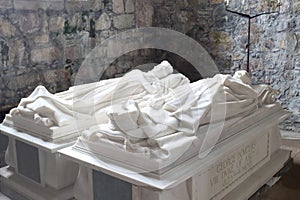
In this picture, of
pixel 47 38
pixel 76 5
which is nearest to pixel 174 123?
pixel 47 38

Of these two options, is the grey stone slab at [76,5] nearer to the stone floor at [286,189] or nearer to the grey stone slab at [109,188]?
the stone floor at [286,189]

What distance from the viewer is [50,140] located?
225 cm

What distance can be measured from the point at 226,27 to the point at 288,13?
30.6 inches

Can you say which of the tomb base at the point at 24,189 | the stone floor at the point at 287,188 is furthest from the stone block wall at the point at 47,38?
the stone floor at the point at 287,188

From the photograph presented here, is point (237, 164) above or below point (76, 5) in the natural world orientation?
below

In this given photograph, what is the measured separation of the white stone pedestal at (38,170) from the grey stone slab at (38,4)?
1.45 meters

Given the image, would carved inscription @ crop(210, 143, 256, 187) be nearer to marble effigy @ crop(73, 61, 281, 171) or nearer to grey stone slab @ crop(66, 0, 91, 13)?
marble effigy @ crop(73, 61, 281, 171)

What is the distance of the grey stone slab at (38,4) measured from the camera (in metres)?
3.43

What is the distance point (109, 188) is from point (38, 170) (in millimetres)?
668

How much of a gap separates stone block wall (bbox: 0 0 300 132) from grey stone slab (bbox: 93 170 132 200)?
1.81m

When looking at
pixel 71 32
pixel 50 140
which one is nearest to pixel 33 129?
pixel 50 140

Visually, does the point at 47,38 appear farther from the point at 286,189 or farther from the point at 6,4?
the point at 286,189

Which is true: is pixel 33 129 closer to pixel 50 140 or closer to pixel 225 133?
pixel 50 140

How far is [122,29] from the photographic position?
4.49 meters
